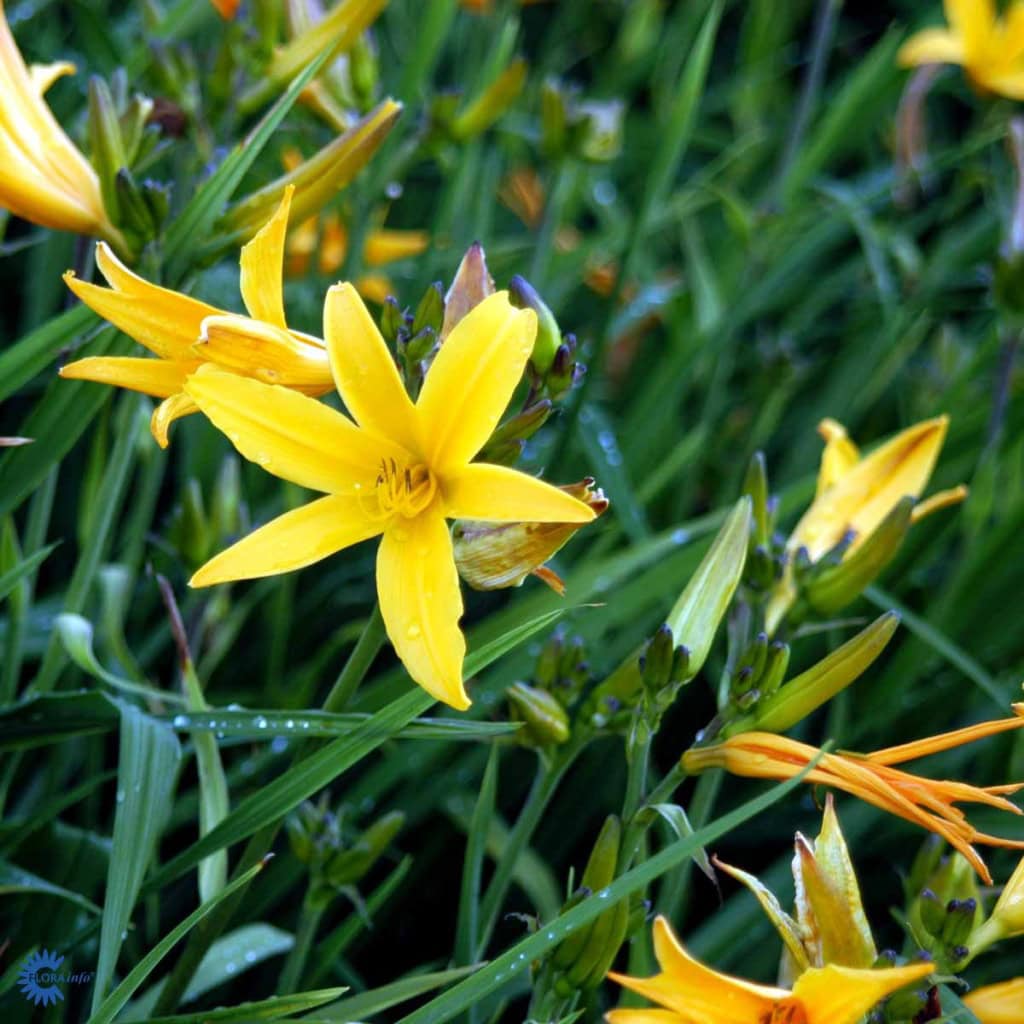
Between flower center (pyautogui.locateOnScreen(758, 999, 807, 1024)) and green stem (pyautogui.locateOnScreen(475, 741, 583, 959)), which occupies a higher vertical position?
flower center (pyautogui.locateOnScreen(758, 999, 807, 1024))

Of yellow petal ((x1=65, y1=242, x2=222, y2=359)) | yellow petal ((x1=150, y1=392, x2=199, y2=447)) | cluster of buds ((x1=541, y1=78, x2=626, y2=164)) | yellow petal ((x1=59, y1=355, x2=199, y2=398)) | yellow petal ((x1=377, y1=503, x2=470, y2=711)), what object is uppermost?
yellow petal ((x1=65, y1=242, x2=222, y2=359))

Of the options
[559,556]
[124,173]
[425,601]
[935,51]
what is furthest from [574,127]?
[425,601]

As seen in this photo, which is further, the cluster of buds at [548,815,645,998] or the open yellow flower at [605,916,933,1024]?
the cluster of buds at [548,815,645,998]

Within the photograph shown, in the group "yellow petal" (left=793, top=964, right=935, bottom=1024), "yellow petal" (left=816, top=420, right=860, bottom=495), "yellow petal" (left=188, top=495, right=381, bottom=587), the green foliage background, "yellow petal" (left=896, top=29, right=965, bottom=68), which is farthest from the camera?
"yellow petal" (left=896, top=29, right=965, bottom=68)

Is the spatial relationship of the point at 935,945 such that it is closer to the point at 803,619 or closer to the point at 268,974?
the point at 803,619

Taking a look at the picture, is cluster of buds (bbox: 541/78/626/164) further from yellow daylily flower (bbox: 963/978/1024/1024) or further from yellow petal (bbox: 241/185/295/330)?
yellow daylily flower (bbox: 963/978/1024/1024)

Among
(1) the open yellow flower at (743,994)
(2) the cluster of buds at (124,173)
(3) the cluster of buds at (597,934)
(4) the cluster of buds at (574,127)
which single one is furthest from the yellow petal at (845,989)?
(4) the cluster of buds at (574,127)

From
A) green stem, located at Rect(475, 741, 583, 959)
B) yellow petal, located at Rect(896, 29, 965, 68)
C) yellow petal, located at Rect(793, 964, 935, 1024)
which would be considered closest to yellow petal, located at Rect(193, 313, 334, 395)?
green stem, located at Rect(475, 741, 583, 959)

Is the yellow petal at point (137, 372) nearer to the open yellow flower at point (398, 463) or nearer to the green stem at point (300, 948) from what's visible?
the open yellow flower at point (398, 463)
